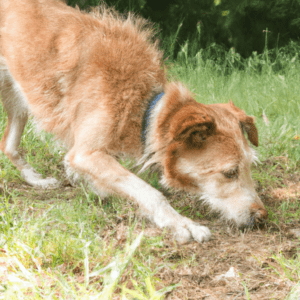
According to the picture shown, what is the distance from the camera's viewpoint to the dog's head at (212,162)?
2.82 meters

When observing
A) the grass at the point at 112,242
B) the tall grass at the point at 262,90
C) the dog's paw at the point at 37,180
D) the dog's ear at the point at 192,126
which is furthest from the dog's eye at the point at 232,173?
the dog's paw at the point at 37,180

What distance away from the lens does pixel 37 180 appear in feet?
12.5

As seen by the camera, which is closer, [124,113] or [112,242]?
[112,242]

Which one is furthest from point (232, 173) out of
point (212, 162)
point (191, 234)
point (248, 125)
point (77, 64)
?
point (77, 64)

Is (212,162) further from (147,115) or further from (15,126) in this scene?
(15,126)

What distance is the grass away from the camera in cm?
190

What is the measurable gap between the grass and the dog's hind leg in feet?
0.34

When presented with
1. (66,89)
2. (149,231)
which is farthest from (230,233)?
(66,89)

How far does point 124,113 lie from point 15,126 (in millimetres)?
1725

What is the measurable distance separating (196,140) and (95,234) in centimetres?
104

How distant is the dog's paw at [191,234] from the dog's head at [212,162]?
1.17ft

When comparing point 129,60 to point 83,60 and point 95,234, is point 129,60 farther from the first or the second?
point 95,234

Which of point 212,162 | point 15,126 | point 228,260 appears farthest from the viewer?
point 15,126

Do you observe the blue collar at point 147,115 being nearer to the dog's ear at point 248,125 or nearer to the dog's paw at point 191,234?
the dog's ear at point 248,125
